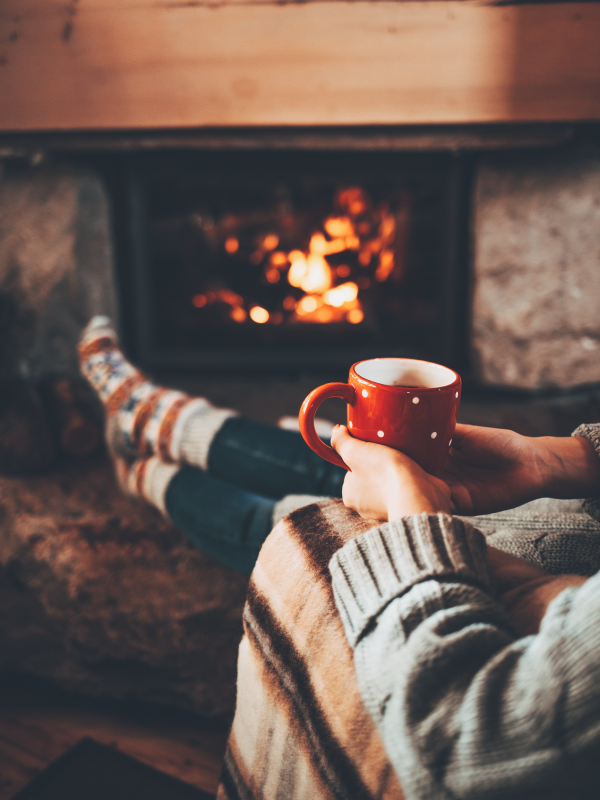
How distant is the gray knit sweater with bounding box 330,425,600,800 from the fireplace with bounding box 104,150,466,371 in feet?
3.80

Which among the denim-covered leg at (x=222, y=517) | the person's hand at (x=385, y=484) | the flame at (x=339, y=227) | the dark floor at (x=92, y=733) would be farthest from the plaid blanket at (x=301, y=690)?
the flame at (x=339, y=227)

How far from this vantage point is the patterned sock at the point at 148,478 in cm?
93

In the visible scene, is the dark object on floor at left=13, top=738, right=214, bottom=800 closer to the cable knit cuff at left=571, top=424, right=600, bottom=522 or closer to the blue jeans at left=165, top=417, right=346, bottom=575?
the blue jeans at left=165, top=417, right=346, bottom=575

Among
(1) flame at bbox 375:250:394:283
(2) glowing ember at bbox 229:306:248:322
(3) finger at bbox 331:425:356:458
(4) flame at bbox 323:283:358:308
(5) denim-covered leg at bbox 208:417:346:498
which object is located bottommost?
(5) denim-covered leg at bbox 208:417:346:498

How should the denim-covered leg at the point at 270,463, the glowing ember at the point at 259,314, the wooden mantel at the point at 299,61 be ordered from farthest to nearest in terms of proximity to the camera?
the glowing ember at the point at 259,314 → the wooden mantel at the point at 299,61 → the denim-covered leg at the point at 270,463

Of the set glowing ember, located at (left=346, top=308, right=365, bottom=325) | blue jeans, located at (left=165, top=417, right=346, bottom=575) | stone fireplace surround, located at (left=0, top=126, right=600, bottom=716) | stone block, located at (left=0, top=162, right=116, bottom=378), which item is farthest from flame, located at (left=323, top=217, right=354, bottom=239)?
blue jeans, located at (left=165, top=417, right=346, bottom=575)

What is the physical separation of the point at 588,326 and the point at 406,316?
48 centimetres

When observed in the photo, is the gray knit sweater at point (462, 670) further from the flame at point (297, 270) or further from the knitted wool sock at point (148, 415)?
the flame at point (297, 270)

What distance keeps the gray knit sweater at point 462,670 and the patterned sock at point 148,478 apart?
0.57m

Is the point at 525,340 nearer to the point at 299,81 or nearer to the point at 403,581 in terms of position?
the point at 299,81

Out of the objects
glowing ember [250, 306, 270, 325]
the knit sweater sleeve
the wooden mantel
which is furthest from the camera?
glowing ember [250, 306, 270, 325]

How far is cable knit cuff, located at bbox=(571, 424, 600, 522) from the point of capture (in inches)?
22.4

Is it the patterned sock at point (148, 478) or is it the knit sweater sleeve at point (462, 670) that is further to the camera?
the patterned sock at point (148, 478)

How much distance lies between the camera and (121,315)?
1.53 meters
